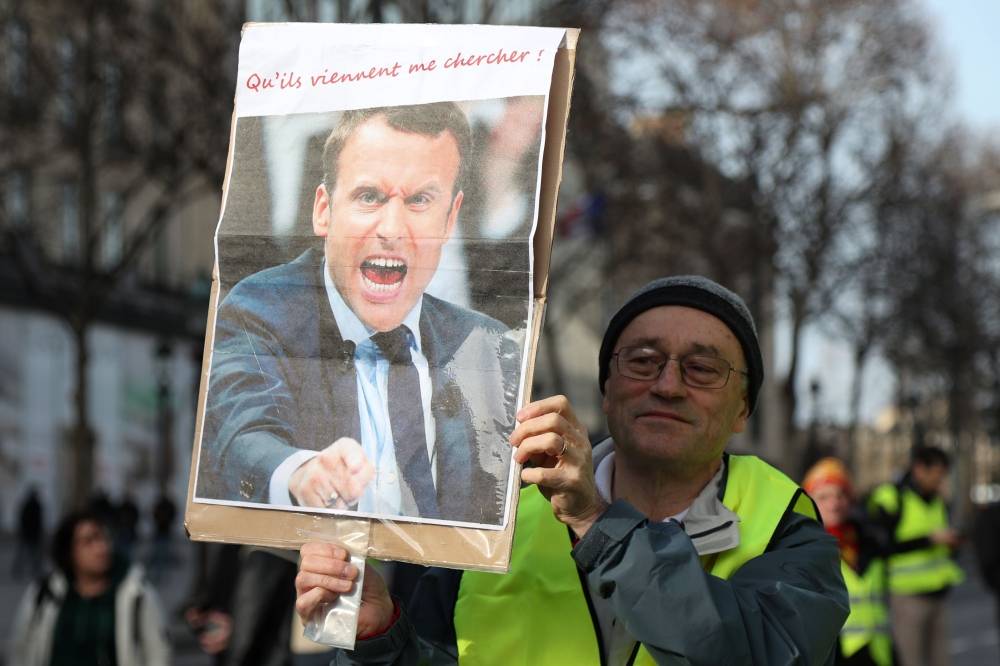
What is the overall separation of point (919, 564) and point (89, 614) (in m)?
6.44

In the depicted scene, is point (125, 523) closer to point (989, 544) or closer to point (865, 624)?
point (989, 544)

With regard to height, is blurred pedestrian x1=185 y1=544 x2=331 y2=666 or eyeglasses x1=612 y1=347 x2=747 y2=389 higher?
eyeglasses x1=612 y1=347 x2=747 y2=389

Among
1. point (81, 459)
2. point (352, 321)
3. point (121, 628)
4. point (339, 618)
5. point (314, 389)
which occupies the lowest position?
point (121, 628)

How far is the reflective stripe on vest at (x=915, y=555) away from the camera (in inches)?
440

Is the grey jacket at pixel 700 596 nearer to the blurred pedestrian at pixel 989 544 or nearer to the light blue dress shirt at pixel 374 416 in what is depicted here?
the light blue dress shirt at pixel 374 416

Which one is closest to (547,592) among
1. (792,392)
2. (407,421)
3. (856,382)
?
(407,421)

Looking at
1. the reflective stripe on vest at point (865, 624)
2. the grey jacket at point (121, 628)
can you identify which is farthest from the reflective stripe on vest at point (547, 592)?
the reflective stripe on vest at point (865, 624)

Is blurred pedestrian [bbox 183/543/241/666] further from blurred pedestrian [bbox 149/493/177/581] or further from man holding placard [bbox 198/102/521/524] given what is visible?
blurred pedestrian [bbox 149/493/177/581]

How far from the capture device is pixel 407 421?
9.01 ft

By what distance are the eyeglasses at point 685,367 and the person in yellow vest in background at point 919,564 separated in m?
8.44

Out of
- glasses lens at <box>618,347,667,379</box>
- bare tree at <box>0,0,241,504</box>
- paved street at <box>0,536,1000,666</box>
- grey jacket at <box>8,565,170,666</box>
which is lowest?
paved street at <box>0,536,1000,666</box>

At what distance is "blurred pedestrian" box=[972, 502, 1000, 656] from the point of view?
9.02 meters

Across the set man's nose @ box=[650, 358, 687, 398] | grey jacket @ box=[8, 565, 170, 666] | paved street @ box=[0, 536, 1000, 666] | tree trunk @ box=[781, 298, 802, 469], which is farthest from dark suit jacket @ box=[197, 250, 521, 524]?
tree trunk @ box=[781, 298, 802, 469]

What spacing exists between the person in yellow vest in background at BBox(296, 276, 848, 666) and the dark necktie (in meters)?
0.17
